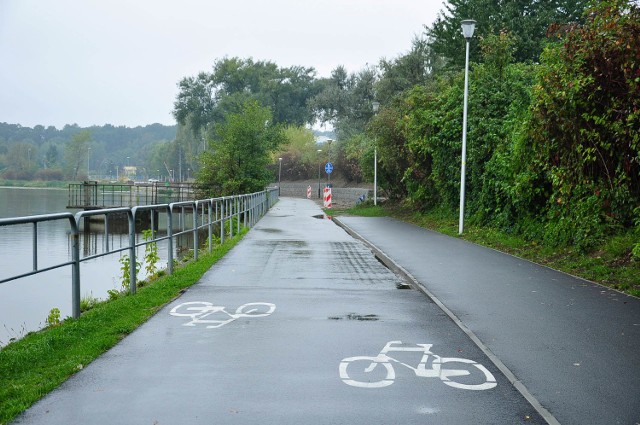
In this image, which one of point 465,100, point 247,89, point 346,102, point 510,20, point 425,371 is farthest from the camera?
point 247,89

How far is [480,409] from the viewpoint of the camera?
4.90 metres

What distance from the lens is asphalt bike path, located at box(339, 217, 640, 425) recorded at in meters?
5.15

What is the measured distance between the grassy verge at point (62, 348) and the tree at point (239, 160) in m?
35.4

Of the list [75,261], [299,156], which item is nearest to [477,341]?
[75,261]

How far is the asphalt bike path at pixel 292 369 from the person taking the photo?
4.77m

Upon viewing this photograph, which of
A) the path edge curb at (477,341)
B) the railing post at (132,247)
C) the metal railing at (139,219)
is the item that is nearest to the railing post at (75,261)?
the metal railing at (139,219)

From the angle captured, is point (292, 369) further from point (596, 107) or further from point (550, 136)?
point (550, 136)

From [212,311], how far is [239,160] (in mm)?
38222

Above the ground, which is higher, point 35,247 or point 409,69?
point 409,69

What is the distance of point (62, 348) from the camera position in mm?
6633

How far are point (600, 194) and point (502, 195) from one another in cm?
909

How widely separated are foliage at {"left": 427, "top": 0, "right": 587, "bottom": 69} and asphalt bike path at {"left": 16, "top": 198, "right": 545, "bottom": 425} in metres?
29.6

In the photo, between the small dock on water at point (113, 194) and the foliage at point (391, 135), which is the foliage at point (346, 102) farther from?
the foliage at point (391, 135)

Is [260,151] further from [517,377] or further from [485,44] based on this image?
[517,377]
